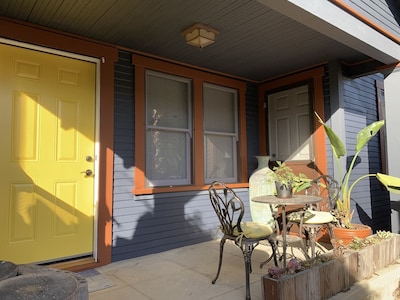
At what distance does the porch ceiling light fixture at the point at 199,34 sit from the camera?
9.59ft

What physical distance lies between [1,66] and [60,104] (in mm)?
584

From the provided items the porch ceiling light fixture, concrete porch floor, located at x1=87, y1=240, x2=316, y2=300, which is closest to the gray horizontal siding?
concrete porch floor, located at x1=87, y1=240, x2=316, y2=300

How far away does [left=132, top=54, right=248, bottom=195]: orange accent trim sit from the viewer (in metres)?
3.47

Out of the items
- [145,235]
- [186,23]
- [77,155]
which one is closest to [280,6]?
[186,23]

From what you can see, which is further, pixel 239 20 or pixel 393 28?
pixel 393 28

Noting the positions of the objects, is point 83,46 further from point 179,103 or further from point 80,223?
point 80,223

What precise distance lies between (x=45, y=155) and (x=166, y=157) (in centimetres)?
139

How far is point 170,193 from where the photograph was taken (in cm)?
365

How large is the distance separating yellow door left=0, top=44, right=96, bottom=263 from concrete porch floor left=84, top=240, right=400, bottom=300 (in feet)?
1.76

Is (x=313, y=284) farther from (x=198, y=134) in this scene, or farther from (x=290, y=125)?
(x=290, y=125)

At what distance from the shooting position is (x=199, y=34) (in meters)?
2.95

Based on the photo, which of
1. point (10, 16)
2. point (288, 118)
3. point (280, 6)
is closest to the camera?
point (280, 6)

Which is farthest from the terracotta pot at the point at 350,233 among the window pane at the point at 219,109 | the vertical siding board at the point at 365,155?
the window pane at the point at 219,109

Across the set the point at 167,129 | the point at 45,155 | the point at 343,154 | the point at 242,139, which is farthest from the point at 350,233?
the point at 45,155
